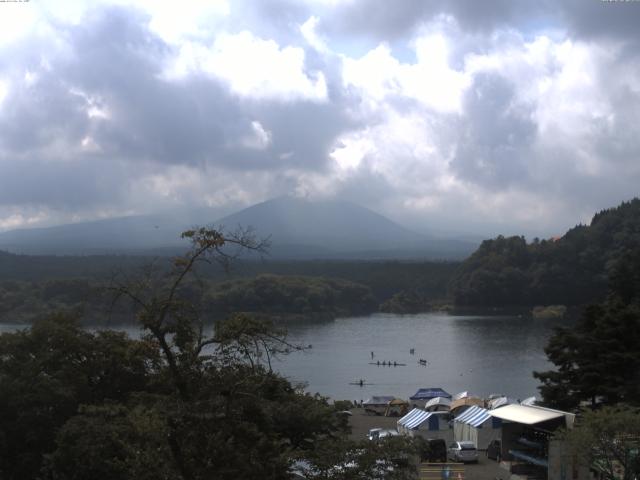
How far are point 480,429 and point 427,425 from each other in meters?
1.86

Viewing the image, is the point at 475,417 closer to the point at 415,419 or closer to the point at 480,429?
the point at 480,429

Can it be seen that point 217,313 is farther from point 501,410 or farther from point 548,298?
point 501,410

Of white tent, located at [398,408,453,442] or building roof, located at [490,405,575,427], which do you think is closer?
building roof, located at [490,405,575,427]

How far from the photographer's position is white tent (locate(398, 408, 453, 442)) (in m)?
13.6

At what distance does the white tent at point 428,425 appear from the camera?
44.5 feet

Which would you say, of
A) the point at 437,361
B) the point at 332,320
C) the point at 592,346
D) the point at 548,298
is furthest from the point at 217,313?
the point at 592,346

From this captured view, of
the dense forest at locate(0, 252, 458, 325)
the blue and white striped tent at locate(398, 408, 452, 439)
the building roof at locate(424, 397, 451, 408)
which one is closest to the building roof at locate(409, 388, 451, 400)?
the building roof at locate(424, 397, 451, 408)

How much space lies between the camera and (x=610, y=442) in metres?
7.55

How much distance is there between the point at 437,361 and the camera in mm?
30688

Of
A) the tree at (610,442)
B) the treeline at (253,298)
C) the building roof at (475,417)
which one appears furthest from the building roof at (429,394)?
the treeline at (253,298)

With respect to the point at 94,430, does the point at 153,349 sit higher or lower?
higher

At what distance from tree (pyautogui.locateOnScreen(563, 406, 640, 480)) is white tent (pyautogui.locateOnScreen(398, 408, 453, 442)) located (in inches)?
229

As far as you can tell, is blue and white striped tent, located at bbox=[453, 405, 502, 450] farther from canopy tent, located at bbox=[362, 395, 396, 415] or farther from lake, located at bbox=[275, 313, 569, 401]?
canopy tent, located at bbox=[362, 395, 396, 415]

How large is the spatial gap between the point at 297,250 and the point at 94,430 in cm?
14526
